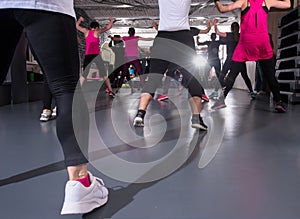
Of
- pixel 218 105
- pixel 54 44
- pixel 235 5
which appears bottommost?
pixel 218 105

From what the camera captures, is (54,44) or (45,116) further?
(45,116)

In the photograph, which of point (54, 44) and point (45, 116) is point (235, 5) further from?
point (54, 44)

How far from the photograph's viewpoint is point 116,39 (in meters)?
6.37

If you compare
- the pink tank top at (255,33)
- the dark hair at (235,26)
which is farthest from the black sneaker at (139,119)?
the dark hair at (235,26)

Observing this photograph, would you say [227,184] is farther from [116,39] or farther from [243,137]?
[116,39]

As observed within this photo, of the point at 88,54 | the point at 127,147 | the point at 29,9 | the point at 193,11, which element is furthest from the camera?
the point at 193,11

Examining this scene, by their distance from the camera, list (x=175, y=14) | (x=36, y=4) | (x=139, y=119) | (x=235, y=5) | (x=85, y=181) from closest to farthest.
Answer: (x=36, y=4) < (x=85, y=181) < (x=175, y=14) < (x=139, y=119) < (x=235, y=5)

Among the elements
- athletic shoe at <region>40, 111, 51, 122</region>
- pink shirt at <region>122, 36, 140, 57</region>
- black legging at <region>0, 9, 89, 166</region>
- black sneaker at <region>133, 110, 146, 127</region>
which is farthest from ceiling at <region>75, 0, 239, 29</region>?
black legging at <region>0, 9, 89, 166</region>

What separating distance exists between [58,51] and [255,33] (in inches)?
117

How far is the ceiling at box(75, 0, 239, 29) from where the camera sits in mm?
11305

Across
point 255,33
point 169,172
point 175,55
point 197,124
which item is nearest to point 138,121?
point 197,124

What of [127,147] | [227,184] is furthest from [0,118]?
[227,184]

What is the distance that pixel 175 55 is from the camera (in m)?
2.38

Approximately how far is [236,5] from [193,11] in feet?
32.5
